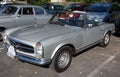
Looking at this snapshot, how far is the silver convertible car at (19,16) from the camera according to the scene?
7.45 meters

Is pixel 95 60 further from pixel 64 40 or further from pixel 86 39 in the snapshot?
pixel 64 40

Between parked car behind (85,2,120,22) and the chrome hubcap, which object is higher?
parked car behind (85,2,120,22)

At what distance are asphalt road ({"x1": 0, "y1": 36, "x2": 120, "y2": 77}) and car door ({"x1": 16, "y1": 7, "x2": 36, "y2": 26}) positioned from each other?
234 centimetres

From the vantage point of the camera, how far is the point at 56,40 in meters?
4.24

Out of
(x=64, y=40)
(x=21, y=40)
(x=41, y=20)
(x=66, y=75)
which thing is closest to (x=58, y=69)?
(x=66, y=75)

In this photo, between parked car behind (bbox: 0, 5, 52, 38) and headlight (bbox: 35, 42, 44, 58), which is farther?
parked car behind (bbox: 0, 5, 52, 38)

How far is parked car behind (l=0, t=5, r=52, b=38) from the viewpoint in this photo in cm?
744

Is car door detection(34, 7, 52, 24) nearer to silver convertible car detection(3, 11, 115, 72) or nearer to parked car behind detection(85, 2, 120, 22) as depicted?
parked car behind detection(85, 2, 120, 22)

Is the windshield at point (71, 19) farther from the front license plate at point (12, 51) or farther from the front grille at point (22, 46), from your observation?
the front license plate at point (12, 51)

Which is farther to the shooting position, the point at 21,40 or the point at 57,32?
the point at 57,32

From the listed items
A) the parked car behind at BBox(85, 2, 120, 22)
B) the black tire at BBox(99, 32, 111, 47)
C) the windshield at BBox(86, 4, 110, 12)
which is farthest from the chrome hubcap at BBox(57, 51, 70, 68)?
the windshield at BBox(86, 4, 110, 12)

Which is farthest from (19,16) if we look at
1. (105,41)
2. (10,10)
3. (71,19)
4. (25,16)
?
(105,41)

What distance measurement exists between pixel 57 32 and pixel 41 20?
4.60m

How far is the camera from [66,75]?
14.8 feet
